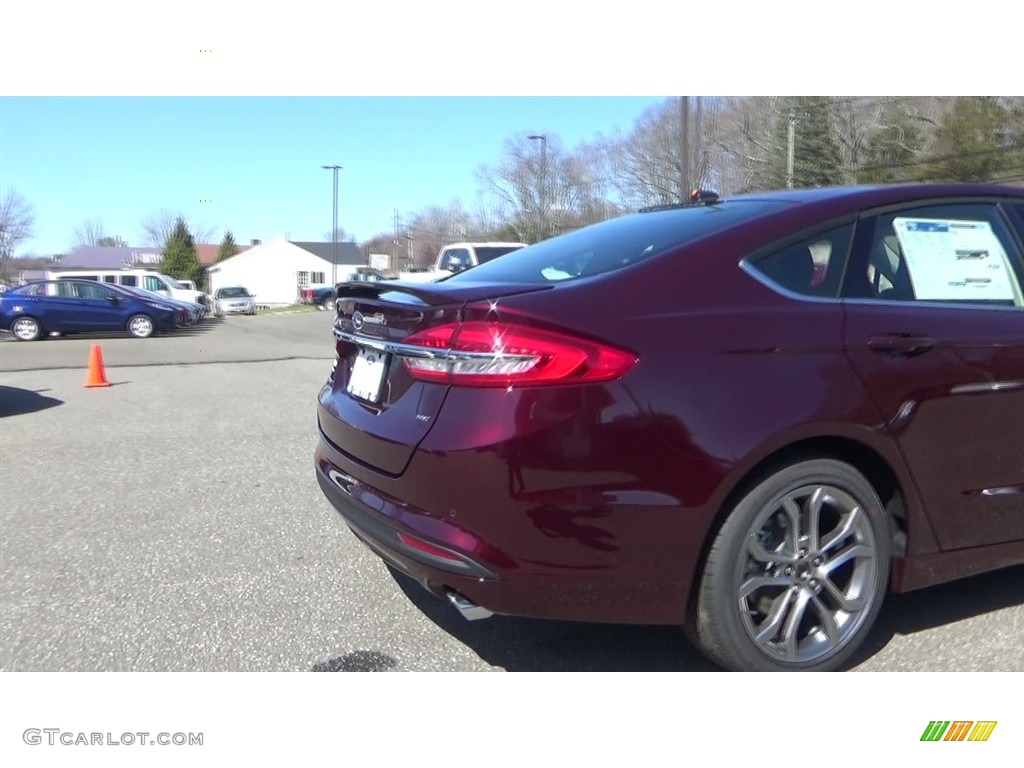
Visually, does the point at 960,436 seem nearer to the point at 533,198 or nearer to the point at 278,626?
the point at 278,626

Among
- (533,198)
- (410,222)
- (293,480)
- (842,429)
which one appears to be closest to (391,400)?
(842,429)

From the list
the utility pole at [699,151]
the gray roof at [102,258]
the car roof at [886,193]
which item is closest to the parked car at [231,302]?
the gray roof at [102,258]

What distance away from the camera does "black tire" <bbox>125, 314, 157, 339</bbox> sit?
2036cm

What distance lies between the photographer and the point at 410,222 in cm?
3794

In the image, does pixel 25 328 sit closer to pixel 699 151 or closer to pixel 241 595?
pixel 699 151

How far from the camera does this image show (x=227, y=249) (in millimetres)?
64812

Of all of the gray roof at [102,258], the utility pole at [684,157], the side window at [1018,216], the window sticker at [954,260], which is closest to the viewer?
the window sticker at [954,260]

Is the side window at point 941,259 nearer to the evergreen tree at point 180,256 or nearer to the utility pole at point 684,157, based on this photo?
the utility pole at point 684,157

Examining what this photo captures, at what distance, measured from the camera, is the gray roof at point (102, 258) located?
52.6 metres

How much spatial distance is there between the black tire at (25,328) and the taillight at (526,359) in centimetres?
2055

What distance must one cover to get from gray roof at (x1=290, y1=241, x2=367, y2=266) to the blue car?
5168 centimetres

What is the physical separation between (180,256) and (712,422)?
146ft

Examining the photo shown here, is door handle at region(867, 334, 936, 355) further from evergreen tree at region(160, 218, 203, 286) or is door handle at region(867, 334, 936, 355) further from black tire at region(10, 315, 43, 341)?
evergreen tree at region(160, 218, 203, 286)

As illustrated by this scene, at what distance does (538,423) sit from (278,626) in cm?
156
